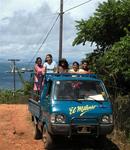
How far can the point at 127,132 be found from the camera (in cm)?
1524

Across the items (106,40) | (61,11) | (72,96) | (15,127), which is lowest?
(15,127)

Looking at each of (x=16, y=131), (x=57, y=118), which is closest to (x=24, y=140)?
(x=16, y=131)

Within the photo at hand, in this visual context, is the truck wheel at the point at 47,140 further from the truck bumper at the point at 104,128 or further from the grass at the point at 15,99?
the grass at the point at 15,99

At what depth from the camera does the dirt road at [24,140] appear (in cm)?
1442

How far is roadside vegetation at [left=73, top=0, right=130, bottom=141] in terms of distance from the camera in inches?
605

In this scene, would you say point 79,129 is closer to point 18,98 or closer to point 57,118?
point 57,118

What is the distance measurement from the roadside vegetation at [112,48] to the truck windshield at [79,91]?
97cm

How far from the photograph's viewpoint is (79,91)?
14.1 meters

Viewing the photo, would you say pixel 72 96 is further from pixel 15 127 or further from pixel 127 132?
pixel 15 127

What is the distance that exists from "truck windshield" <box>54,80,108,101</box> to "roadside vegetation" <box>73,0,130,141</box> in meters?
0.97

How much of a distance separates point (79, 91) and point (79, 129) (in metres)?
1.22

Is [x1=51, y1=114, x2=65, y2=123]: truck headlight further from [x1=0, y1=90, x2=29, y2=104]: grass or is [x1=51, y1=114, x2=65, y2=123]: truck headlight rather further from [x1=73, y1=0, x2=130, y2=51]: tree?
[x1=0, y1=90, x2=29, y2=104]: grass

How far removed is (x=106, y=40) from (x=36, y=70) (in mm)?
3233

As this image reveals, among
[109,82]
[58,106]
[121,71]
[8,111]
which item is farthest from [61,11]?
[58,106]
